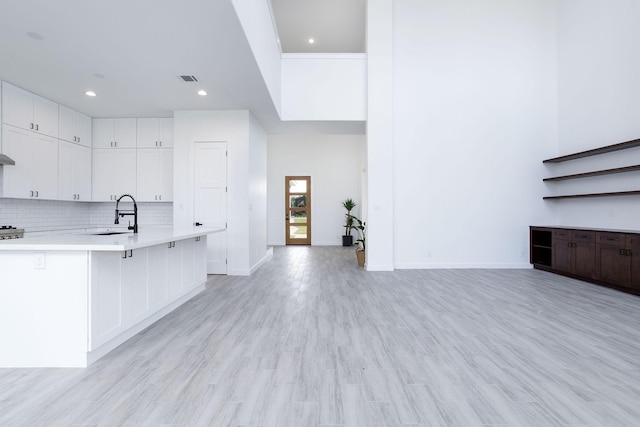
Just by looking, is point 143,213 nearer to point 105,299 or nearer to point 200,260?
point 200,260

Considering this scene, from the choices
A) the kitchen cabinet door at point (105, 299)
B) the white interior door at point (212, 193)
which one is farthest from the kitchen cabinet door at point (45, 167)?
the kitchen cabinet door at point (105, 299)

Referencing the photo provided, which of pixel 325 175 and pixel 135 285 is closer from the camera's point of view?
pixel 135 285

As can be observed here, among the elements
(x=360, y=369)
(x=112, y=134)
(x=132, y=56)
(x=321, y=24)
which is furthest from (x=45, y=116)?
(x=321, y=24)

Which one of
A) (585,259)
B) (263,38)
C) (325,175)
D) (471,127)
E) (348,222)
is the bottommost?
(585,259)

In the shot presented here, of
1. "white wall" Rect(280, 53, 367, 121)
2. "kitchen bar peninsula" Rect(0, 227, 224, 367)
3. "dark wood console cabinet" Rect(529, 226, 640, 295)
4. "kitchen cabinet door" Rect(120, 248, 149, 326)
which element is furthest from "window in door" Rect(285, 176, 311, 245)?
"kitchen bar peninsula" Rect(0, 227, 224, 367)

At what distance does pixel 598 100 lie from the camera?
5.25 metres

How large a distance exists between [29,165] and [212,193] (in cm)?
259

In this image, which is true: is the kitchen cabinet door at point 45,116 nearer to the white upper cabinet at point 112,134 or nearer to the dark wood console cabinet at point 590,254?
the white upper cabinet at point 112,134

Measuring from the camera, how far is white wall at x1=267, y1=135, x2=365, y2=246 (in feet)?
35.5

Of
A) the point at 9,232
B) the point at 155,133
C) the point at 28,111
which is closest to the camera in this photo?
the point at 9,232

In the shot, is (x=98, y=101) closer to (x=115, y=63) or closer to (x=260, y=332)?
(x=115, y=63)

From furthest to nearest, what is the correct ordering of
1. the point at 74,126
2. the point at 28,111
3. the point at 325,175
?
1. the point at 325,175
2. the point at 74,126
3. the point at 28,111

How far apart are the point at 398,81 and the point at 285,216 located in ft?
20.0

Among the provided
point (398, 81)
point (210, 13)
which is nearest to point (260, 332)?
point (210, 13)
